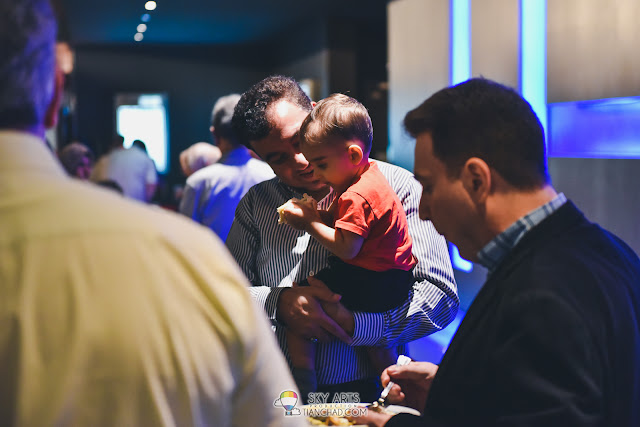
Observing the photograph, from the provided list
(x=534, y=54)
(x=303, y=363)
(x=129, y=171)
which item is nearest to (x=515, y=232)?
(x=303, y=363)

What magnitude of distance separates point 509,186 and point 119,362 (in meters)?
0.86

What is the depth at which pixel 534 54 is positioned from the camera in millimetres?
4227

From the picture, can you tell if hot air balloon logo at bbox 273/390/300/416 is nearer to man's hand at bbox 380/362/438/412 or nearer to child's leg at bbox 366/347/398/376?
man's hand at bbox 380/362/438/412

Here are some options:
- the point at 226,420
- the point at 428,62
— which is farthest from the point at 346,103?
the point at 428,62

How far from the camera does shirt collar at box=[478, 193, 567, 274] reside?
3.96 feet

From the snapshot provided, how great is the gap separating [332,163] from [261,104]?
0.32 metres

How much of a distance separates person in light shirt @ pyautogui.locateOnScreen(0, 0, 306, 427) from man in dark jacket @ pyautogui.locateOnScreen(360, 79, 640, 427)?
52cm

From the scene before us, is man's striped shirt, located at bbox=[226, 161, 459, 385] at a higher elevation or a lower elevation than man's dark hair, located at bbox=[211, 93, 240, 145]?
lower

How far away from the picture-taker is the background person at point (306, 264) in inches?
70.0

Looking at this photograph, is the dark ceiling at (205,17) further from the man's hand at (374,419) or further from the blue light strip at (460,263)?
the man's hand at (374,419)

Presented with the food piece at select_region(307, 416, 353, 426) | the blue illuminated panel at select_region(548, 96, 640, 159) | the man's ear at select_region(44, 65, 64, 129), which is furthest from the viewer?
the blue illuminated panel at select_region(548, 96, 640, 159)

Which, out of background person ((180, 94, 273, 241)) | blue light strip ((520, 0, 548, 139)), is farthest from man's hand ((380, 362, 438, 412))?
blue light strip ((520, 0, 548, 139))

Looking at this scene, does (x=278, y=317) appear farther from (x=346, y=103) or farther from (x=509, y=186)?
(x=509, y=186)

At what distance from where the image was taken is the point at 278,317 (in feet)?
6.00
